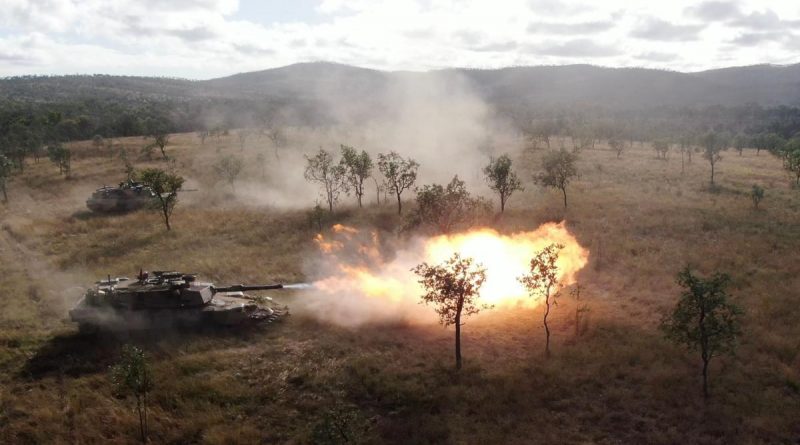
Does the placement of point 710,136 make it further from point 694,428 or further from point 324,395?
point 324,395

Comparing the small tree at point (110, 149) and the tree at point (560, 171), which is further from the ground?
the small tree at point (110, 149)

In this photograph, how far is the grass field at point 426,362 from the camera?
19391mm

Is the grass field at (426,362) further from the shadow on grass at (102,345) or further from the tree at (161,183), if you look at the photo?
the tree at (161,183)

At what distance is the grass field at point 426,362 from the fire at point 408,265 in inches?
59.9

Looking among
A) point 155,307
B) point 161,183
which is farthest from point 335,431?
point 161,183

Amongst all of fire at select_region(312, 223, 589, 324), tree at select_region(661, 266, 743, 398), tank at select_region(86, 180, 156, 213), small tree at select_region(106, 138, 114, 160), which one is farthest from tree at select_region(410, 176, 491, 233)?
small tree at select_region(106, 138, 114, 160)

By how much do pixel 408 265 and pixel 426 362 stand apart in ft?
36.9

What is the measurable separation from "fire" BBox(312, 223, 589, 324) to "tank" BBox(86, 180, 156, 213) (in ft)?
74.6

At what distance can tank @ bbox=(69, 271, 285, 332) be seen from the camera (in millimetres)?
26000

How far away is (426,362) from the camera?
23641mm

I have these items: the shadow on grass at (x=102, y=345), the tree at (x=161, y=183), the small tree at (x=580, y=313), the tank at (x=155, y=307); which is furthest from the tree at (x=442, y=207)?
the tree at (x=161, y=183)

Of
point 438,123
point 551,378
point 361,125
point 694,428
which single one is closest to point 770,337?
point 694,428

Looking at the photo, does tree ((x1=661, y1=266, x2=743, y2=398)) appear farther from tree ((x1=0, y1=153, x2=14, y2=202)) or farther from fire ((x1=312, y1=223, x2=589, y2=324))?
tree ((x1=0, y1=153, x2=14, y2=202))

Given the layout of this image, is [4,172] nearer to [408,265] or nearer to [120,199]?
[120,199]
